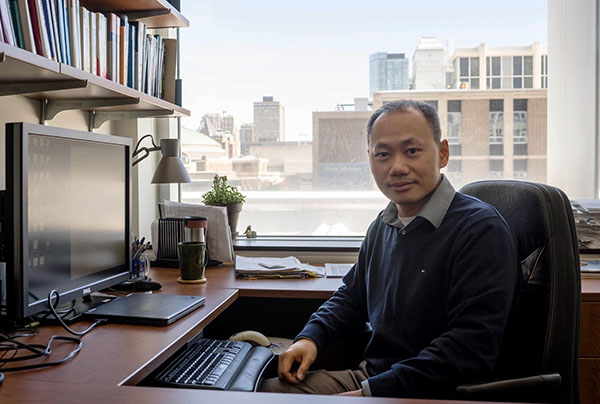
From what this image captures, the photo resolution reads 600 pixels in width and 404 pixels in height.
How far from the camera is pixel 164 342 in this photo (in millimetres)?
1154

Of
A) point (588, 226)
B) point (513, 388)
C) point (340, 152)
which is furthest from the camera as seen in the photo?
point (340, 152)

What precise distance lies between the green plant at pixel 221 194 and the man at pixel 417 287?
1.11 meters

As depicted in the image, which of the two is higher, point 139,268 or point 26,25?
point 26,25

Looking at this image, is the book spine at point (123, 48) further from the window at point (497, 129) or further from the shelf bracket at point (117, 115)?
the window at point (497, 129)

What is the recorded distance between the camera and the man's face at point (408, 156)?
4.50 ft

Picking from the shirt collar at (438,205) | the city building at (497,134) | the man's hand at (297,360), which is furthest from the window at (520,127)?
the man's hand at (297,360)

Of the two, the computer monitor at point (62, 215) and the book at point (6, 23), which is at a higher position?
the book at point (6, 23)

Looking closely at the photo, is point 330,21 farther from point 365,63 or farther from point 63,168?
point 63,168

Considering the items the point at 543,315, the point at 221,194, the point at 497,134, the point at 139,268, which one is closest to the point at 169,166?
the point at 221,194

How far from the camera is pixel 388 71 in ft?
8.74

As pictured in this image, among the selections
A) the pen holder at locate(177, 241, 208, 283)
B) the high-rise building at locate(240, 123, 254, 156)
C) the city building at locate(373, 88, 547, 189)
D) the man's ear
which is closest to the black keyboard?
the pen holder at locate(177, 241, 208, 283)

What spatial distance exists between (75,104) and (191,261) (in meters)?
0.71

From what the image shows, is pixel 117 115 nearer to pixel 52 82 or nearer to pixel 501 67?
pixel 52 82

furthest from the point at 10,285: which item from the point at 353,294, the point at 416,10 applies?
the point at 416,10
